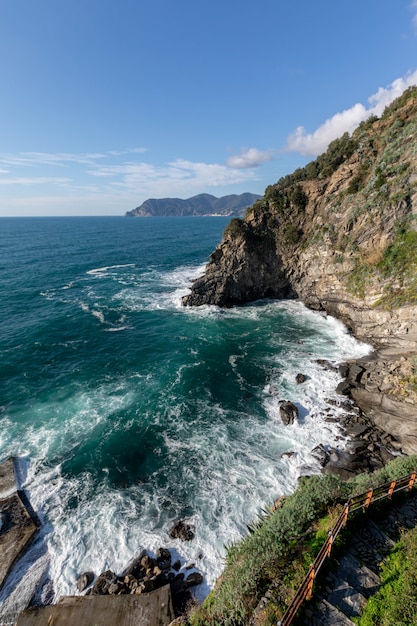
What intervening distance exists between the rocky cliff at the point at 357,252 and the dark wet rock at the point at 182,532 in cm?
1884

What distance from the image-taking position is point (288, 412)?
89.8 feet

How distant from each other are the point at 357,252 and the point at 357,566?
132 ft

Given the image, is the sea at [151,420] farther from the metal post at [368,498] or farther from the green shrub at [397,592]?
the green shrub at [397,592]

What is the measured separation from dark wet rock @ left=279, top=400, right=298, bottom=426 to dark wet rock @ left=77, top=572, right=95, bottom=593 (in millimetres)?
18498

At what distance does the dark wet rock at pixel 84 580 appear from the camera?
15756 mm

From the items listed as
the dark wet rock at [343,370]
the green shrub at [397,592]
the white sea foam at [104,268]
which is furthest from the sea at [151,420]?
the white sea foam at [104,268]

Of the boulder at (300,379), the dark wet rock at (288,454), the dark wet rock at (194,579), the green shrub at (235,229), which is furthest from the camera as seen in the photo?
the green shrub at (235,229)

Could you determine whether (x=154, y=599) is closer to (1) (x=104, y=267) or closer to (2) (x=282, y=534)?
(2) (x=282, y=534)

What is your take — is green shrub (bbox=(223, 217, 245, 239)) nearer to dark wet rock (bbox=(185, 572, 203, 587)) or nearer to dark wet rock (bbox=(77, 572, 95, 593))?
dark wet rock (bbox=(185, 572, 203, 587))

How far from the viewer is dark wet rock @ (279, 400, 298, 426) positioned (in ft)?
88.0

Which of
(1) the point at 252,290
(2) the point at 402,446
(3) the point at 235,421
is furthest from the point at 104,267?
(2) the point at 402,446

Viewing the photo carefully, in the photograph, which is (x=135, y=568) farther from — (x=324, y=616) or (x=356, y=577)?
(x=356, y=577)

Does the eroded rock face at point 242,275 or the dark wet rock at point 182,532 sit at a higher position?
the eroded rock face at point 242,275

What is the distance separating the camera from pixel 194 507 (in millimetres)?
19734
